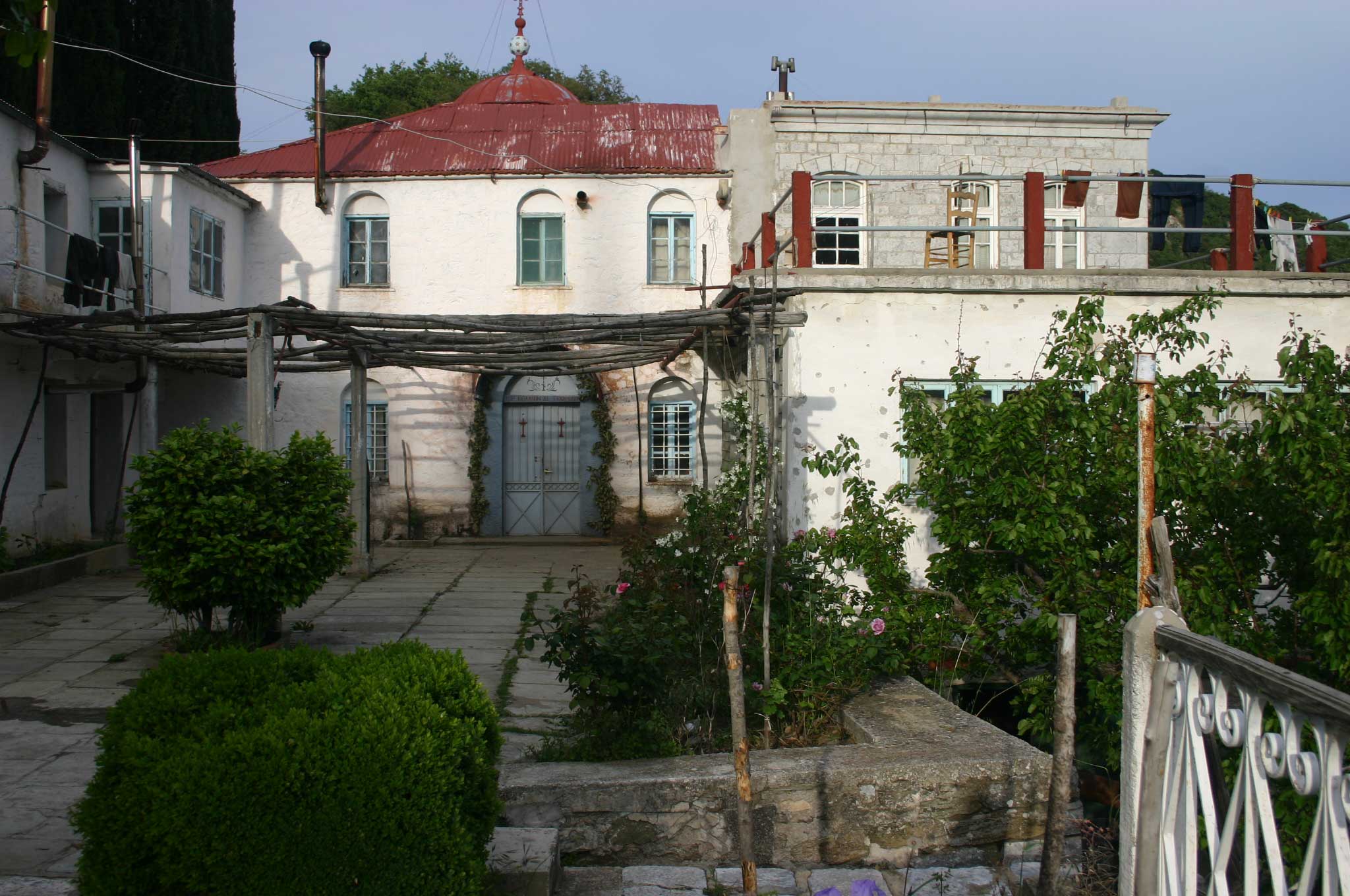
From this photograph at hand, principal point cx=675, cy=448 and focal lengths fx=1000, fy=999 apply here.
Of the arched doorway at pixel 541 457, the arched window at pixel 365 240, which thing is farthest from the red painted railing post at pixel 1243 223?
the arched window at pixel 365 240

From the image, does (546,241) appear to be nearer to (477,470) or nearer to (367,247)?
(367,247)

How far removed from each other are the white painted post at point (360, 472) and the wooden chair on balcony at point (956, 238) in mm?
7687

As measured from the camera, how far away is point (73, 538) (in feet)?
44.4

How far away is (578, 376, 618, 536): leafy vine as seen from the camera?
1594 cm

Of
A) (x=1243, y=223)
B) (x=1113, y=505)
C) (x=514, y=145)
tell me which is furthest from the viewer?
(x=514, y=145)

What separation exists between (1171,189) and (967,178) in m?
6.28

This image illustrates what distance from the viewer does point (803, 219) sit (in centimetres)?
844

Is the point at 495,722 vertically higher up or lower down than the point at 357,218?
lower down

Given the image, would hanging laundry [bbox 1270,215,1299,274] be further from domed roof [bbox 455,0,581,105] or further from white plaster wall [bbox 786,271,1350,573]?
domed roof [bbox 455,0,581,105]

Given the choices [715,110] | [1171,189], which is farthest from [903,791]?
[715,110]

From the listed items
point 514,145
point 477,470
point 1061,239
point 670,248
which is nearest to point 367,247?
point 514,145

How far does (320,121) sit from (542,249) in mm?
3852

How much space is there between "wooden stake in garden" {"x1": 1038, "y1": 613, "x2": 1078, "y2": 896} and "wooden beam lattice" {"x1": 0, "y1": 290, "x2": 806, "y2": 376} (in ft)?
14.6

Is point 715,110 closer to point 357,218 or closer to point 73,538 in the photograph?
point 357,218
